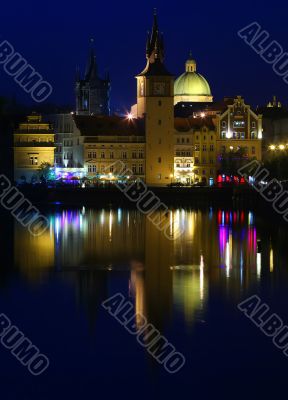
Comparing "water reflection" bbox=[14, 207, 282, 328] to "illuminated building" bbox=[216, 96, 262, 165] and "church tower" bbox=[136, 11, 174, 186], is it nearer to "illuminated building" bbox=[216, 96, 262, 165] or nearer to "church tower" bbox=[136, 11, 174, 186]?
"church tower" bbox=[136, 11, 174, 186]

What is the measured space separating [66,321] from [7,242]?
1384 centimetres

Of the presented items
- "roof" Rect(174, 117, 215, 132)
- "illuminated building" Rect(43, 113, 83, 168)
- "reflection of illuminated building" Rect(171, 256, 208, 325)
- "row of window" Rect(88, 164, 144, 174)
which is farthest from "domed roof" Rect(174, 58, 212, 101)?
"reflection of illuminated building" Rect(171, 256, 208, 325)

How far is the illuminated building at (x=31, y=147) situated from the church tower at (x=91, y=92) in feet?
73.3

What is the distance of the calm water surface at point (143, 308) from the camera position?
1586 cm

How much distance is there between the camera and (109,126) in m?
71.1

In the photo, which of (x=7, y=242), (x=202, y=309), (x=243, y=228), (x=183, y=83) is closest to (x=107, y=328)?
(x=202, y=309)

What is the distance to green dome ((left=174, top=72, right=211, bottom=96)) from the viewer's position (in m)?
90.6

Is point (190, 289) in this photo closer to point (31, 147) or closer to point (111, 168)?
point (111, 168)

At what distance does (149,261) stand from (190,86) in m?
63.7

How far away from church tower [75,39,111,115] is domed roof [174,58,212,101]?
6.72 metres

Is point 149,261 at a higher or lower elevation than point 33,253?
lower

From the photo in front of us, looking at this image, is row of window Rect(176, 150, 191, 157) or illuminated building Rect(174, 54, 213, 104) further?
illuminated building Rect(174, 54, 213, 104)

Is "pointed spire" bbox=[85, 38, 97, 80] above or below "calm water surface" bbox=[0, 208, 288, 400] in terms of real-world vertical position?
above

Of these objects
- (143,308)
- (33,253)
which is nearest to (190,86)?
(33,253)
